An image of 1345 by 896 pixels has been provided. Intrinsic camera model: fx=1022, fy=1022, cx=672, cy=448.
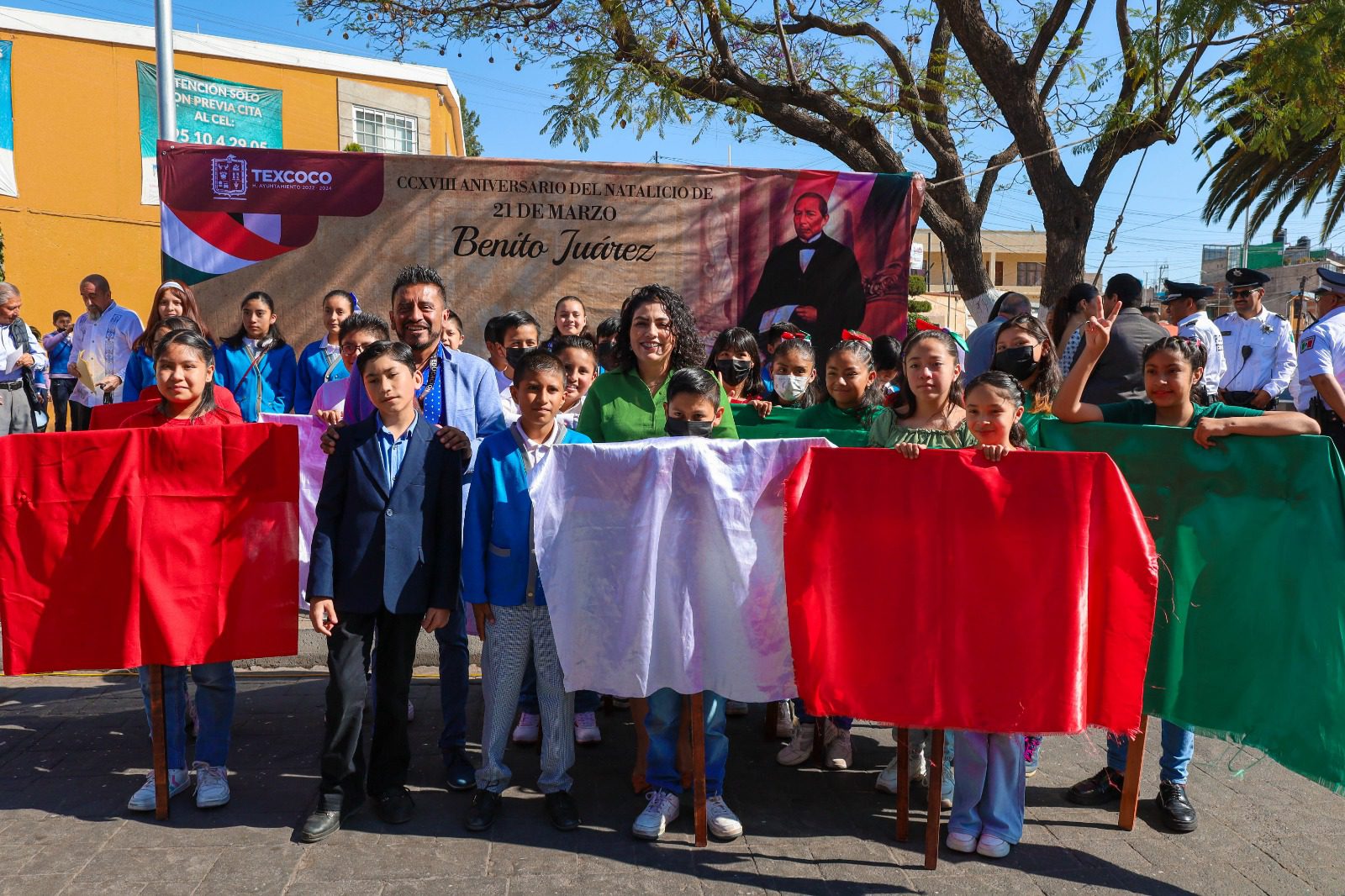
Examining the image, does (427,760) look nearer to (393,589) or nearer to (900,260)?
(393,589)

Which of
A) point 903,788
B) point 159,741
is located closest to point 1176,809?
point 903,788

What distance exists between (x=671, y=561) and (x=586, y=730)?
4.78 ft

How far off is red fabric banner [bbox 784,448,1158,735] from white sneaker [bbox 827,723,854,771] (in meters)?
0.98

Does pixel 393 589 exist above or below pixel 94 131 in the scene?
below

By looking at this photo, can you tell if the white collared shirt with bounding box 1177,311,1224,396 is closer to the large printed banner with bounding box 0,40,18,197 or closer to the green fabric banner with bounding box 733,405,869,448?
the green fabric banner with bounding box 733,405,869,448

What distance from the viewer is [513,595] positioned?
3902 millimetres

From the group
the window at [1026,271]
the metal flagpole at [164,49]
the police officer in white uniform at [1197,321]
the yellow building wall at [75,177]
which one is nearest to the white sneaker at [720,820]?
the police officer in white uniform at [1197,321]

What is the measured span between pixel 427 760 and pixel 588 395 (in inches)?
69.3

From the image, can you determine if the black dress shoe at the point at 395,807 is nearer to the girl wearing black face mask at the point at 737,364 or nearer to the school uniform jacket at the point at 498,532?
the school uniform jacket at the point at 498,532

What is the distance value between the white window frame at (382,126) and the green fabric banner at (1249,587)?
21.0 m

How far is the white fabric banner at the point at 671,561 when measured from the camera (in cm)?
372

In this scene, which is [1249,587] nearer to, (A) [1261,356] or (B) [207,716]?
(B) [207,716]

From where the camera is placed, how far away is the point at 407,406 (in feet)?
13.1

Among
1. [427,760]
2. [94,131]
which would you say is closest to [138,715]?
[427,760]
